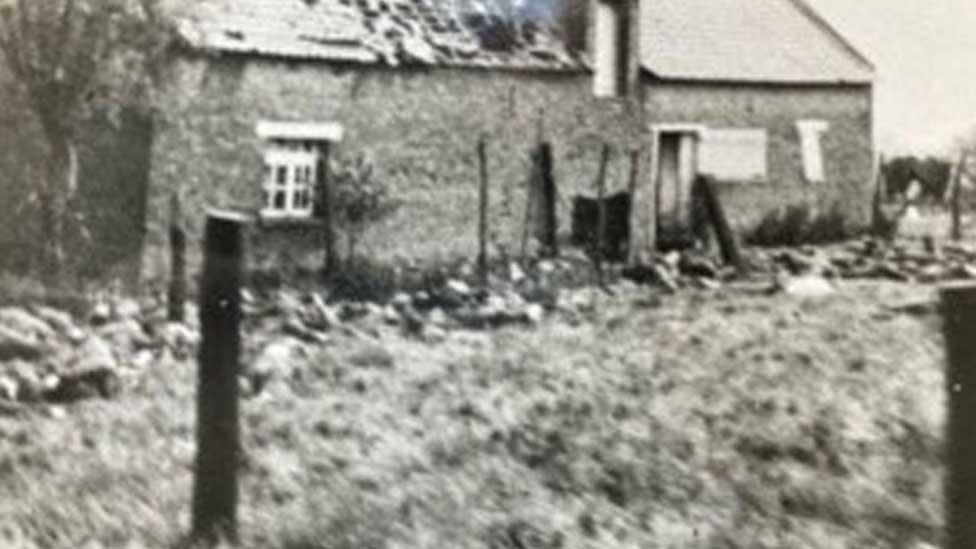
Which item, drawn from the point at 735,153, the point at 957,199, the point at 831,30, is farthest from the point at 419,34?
the point at 957,199

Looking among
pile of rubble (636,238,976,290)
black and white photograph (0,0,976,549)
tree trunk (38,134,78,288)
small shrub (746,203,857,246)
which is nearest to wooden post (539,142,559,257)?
black and white photograph (0,0,976,549)

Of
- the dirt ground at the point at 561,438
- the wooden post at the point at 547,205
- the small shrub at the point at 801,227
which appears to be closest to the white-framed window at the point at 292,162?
the dirt ground at the point at 561,438

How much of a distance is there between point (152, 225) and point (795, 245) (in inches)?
27.9

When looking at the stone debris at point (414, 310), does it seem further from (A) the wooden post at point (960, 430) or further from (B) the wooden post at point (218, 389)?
(A) the wooden post at point (960, 430)

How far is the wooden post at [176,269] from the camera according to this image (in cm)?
144

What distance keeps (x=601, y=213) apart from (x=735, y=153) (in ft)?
0.55

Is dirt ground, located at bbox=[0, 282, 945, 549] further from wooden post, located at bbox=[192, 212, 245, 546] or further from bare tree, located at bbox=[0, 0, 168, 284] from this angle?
bare tree, located at bbox=[0, 0, 168, 284]

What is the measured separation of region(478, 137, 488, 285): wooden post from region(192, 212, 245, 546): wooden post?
0.94 ft

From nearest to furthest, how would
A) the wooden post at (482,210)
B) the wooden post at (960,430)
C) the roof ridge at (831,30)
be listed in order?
the wooden post at (960,430) → the wooden post at (482,210) → the roof ridge at (831,30)

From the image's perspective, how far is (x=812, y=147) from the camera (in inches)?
67.5

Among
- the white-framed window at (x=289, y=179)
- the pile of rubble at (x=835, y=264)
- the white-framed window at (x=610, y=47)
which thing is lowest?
the pile of rubble at (x=835, y=264)

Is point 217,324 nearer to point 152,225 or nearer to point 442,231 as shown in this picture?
point 152,225

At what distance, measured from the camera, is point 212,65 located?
148 cm

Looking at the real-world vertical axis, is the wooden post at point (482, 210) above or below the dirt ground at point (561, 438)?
above
